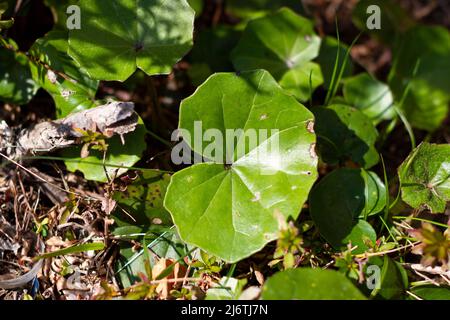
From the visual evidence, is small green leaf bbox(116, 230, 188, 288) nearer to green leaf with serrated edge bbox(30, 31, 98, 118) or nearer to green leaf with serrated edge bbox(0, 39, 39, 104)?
green leaf with serrated edge bbox(30, 31, 98, 118)

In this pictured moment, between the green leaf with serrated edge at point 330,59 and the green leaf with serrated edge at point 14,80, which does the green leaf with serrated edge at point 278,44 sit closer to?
the green leaf with serrated edge at point 330,59

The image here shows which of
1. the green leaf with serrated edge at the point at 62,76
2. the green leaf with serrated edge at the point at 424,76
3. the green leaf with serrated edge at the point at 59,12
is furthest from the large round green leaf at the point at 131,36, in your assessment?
the green leaf with serrated edge at the point at 424,76

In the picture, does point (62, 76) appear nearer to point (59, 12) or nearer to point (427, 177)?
point (59, 12)

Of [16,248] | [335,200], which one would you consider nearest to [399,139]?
[335,200]

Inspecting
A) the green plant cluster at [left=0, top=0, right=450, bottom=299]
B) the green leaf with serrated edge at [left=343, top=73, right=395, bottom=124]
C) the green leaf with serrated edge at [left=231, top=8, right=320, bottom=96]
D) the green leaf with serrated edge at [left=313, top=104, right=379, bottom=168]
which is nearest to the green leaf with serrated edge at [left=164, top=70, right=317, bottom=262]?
the green plant cluster at [left=0, top=0, right=450, bottom=299]

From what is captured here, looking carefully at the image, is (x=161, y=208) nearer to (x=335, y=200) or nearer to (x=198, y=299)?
(x=198, y=299)
